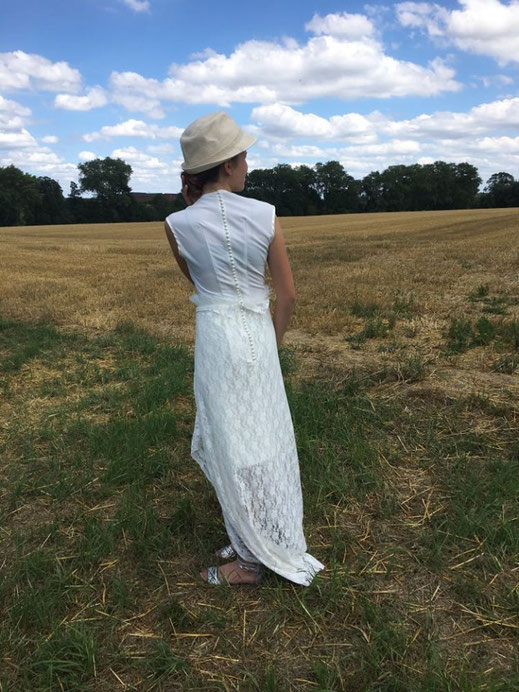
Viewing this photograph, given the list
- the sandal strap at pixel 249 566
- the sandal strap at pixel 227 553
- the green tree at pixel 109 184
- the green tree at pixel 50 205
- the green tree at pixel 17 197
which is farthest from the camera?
the green tree at pixel 109 184

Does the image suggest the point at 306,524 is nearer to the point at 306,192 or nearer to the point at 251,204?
the point at 251,204

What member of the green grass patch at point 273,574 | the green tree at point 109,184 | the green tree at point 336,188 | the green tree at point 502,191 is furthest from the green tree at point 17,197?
the green grass patch at point 273,574

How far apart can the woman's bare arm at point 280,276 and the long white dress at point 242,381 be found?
0.15 ft

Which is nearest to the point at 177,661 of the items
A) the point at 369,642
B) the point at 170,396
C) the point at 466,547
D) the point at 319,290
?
the point at 369,642

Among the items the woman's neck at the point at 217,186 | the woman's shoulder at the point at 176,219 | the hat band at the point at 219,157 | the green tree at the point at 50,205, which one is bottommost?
the woman's shoulder at the point at 176,219

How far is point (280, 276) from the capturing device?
2.26 m

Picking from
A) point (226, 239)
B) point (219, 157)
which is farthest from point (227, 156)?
point (226, 239)

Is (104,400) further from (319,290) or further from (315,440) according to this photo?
(319,290)

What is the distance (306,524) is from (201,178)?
1907mm

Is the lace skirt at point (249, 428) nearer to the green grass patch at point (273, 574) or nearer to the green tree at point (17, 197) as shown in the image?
the green grass patch at point (273, 574)

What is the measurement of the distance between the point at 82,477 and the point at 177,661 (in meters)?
1.64

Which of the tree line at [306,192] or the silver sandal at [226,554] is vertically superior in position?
the tree line at [306,192]

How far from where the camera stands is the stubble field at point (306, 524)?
6.82 ft

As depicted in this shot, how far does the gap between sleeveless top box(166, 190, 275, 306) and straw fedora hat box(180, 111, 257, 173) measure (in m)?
0.13
